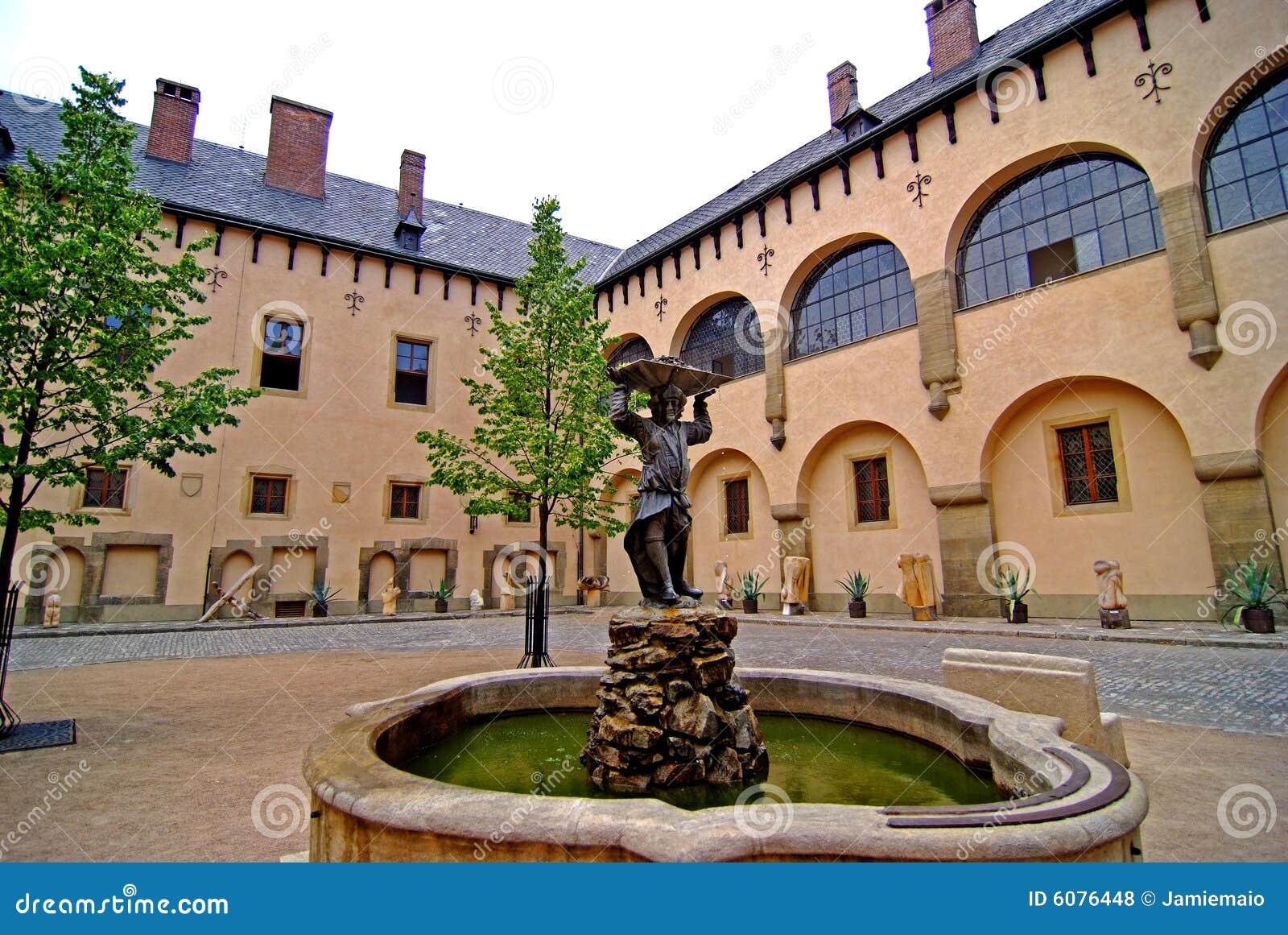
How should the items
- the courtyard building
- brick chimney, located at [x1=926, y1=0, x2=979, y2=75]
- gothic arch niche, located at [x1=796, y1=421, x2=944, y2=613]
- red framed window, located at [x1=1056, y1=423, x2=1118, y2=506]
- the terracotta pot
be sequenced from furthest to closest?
brick chimney, located at [x1=926, y1=0, x2=979, y2=75], gothic arch niche, located at [x1=796, y1=421, x2=944, y2=613], red framed window, located at [x1=1056, y1=423, x2=1118, y2=506], the courtyard building, the terracotta pot

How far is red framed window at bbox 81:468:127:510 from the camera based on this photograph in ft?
52.6

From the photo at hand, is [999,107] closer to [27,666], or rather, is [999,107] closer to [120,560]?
[27,666]

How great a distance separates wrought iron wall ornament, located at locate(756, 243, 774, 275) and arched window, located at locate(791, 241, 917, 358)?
1.12 meters

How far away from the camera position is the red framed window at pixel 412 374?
20.9 meters

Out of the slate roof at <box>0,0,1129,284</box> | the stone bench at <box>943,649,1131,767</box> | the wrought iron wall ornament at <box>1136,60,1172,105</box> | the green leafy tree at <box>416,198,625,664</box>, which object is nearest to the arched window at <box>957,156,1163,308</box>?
the wrought iron wall ornament at <box>1136,60,1172,105</box>

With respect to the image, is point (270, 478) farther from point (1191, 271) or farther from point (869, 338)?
point (1191, 271)

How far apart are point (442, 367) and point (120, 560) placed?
977cm

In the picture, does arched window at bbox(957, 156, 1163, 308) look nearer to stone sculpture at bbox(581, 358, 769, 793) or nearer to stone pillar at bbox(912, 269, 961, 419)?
stone pillar at bbox(912, 269, 961, 419)

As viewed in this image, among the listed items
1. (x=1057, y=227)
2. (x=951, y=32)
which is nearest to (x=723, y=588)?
(x=1057, y=227)

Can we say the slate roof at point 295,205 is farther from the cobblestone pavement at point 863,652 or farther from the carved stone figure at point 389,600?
the cobblestone pavement at point 863,652

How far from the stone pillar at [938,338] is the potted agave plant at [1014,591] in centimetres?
346

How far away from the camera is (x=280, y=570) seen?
703 inches

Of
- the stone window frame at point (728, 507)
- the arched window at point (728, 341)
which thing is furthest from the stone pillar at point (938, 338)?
the stone window frame at point (728, 507)

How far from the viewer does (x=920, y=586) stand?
13.5 metres
